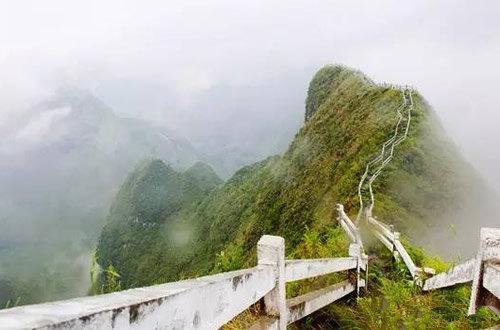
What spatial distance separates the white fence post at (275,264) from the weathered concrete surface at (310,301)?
108 cm

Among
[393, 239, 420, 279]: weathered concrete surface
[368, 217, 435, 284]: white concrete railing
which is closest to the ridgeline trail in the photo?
[368, 217, 435, 284]: white concrete railing

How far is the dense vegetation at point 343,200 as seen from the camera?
727cm

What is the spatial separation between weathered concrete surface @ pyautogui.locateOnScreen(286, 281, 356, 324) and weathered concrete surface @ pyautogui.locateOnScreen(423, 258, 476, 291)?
1.28m

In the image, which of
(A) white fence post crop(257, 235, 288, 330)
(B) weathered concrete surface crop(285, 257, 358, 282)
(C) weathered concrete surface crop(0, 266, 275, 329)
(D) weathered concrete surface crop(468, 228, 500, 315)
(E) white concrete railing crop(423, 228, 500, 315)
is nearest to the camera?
(C) weathered concrete surface crop(0, 266, 275, 329)

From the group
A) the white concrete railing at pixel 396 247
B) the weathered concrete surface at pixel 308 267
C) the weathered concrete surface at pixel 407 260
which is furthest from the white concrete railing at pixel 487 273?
the weathered concrete surface at pixel 407 260

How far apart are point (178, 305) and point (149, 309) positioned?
0.26 metres

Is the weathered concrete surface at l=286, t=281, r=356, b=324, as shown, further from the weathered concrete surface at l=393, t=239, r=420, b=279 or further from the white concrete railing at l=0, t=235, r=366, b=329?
the weathered concrete surface at l=393, t=239, r=420, b=279

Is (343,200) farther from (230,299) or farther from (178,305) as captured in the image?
(178,305)

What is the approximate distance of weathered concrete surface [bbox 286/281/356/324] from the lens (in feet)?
18.7

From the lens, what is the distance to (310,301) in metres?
6.26

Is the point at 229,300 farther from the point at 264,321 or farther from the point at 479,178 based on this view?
the point at 479,178

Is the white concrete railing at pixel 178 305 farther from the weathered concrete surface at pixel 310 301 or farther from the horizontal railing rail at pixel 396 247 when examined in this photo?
the horizontal railing rail at pixel 396 247

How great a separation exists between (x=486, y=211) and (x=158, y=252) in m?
84.0

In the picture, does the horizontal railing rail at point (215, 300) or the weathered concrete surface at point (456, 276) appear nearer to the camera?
the horizontal railing rail at point (215, 300)
